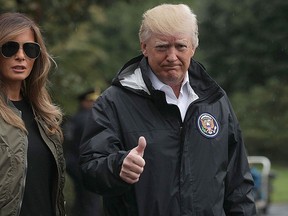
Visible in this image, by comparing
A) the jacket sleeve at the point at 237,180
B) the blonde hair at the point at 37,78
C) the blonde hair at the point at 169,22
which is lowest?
the jacket sleeve at the point at 237,180

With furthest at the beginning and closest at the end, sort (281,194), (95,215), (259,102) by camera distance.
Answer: (259,102) < (281,194) < (95,215)

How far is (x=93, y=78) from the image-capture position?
81.6ft

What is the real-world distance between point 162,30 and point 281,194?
19649 millimetres

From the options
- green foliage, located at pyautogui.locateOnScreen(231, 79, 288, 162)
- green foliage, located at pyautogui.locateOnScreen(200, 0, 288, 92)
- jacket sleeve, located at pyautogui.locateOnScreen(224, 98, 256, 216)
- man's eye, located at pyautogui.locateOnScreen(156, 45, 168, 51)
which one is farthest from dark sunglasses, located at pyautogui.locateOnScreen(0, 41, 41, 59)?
green foliage, located at pyautogui.locateOnScreen(231, 79, 288, 162)

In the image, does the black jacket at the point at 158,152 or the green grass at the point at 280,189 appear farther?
the green grass at the point at 280,189

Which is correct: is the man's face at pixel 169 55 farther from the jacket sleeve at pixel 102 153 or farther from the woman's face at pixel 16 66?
the woman's face at pixel 16 66

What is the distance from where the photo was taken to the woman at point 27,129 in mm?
4086

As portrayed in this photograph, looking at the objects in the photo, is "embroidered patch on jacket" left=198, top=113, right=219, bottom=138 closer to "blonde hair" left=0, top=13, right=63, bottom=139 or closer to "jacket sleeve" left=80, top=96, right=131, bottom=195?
"jacket sleeve" left=80, top=96, right=131, bottom=195

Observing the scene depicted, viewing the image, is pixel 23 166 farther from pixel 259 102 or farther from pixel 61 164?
pixel 259 102

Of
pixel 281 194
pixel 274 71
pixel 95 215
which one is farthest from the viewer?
pixel 274 71

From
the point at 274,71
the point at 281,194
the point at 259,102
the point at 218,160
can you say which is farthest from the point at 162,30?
the point at 259,102

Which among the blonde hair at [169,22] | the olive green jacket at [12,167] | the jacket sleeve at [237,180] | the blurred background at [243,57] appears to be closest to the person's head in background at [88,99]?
the jacket sleeve at [237,180]

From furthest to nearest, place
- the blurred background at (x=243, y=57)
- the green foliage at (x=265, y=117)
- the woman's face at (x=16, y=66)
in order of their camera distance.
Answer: the green foliage at (x=265, y=117)
the blurred background at (x=243, y=57)
the woman's face at (x=16, y=66)

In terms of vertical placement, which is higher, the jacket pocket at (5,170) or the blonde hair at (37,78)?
the blonde hair at (37,78)
